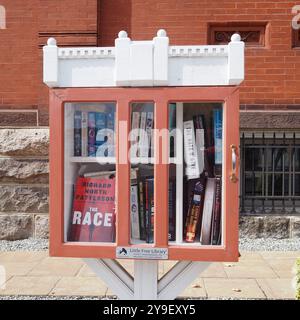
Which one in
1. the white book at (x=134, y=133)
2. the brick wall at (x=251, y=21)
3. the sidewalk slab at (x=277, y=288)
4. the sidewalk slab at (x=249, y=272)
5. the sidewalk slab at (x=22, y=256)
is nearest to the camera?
the white book at (x=134, y=133)

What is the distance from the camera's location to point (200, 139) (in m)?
3.27

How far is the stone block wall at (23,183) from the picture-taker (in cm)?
664

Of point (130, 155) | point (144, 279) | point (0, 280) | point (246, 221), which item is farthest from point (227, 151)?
point (246, 221)

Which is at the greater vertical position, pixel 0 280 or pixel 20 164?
pixel 20 164

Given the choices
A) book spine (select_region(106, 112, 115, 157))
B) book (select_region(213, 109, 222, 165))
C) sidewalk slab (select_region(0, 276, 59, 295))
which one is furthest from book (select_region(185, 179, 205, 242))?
sidewalk slab (select_region(0, 276, 59, 295))

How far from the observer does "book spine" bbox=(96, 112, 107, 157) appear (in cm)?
331

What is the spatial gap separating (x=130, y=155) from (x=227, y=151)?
644 millimetres

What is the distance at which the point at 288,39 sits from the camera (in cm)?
660

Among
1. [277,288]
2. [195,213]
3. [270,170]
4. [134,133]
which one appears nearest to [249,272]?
[277,288]

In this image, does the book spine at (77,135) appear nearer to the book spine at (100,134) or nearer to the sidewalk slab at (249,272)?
the book spine at (100,134)

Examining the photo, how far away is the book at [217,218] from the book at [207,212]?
0.02 meters

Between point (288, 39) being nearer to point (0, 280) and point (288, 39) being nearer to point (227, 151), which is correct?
point (227, 151)

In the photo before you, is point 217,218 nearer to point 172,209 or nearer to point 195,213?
point 195,213

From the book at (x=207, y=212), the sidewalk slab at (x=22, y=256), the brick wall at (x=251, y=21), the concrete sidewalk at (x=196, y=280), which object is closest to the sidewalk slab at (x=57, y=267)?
the concrete sidewalk at (x=196, y=280)
